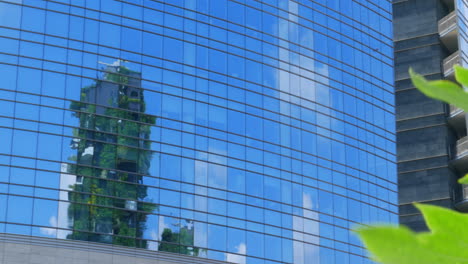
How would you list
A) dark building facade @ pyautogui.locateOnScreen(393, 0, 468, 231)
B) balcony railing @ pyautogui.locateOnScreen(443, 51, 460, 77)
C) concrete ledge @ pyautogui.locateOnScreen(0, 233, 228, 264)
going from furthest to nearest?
balcony railing @ pyautogui.locateOnScreen(443, 51, 460, 77), dark building facade @ pyautogui.locateOnScreen(393, 0, 468, 231), concrete ledge @ pyautogui.locateOnScreen(0, 233, 228, 264)

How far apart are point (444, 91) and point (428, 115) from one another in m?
54.1

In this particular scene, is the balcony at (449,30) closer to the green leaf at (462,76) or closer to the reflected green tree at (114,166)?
the reflected green tree at (114,166)

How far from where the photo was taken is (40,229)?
37.0 metres

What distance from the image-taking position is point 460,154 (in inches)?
2032

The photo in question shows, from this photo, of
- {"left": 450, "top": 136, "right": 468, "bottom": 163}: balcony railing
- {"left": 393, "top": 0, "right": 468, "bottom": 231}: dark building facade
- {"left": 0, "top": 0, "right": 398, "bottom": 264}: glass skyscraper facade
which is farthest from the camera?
{"left": 393, "top": 0, "right": 468, "bottom": 231}: dark building facade

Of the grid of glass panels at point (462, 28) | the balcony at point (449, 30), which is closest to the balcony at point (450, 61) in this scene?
the grid of glass panels at point (462, 28)

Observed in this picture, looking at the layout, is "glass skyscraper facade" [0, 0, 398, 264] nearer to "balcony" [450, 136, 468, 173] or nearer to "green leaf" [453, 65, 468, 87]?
"balcony" [450, 136, 468, 173]

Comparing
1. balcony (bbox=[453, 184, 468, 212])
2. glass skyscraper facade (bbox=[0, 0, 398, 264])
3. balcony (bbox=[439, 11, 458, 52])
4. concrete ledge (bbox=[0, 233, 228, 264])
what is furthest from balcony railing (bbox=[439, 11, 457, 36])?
concrete ledge (bbox=[0, 233, 228, 264])

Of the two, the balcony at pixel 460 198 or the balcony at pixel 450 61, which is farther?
the balcony at pixel 450 61

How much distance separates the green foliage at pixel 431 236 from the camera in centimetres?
68

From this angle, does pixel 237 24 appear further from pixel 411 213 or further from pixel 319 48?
pixel 411 213

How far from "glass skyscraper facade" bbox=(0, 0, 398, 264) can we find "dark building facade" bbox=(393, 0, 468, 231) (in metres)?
3.49

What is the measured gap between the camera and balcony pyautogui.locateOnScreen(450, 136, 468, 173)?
51394 mm

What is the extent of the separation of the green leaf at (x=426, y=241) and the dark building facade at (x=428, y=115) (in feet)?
167
